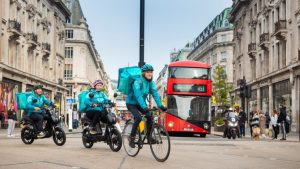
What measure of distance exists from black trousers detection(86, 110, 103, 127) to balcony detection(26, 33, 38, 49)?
111 feet

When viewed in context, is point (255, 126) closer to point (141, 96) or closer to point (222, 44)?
point (141, 96)

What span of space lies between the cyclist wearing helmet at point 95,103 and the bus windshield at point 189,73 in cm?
1309

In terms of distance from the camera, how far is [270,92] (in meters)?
41.7

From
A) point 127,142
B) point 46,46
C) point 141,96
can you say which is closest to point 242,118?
point 127,142

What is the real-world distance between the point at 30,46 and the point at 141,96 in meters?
37.1

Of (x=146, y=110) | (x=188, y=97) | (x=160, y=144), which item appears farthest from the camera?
(x=188, y=97)

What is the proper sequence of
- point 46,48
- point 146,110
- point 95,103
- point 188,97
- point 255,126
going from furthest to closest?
point 46,48, point 188,97, point 255,126, point 95,103, point 146,110

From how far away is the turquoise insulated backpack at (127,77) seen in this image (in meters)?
8.95

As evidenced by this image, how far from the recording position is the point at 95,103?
36.0 feet

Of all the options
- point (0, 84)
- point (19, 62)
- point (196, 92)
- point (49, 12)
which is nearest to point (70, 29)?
point (49, 12)

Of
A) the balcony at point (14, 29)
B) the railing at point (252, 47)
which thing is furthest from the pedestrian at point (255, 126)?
the railing at point (252, 47)

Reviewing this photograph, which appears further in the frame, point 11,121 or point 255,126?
point 255,126

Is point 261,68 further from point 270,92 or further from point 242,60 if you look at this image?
point 242,60

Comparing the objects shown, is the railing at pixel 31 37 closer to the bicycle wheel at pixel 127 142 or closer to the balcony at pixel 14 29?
the balcony at pixel 14 29
